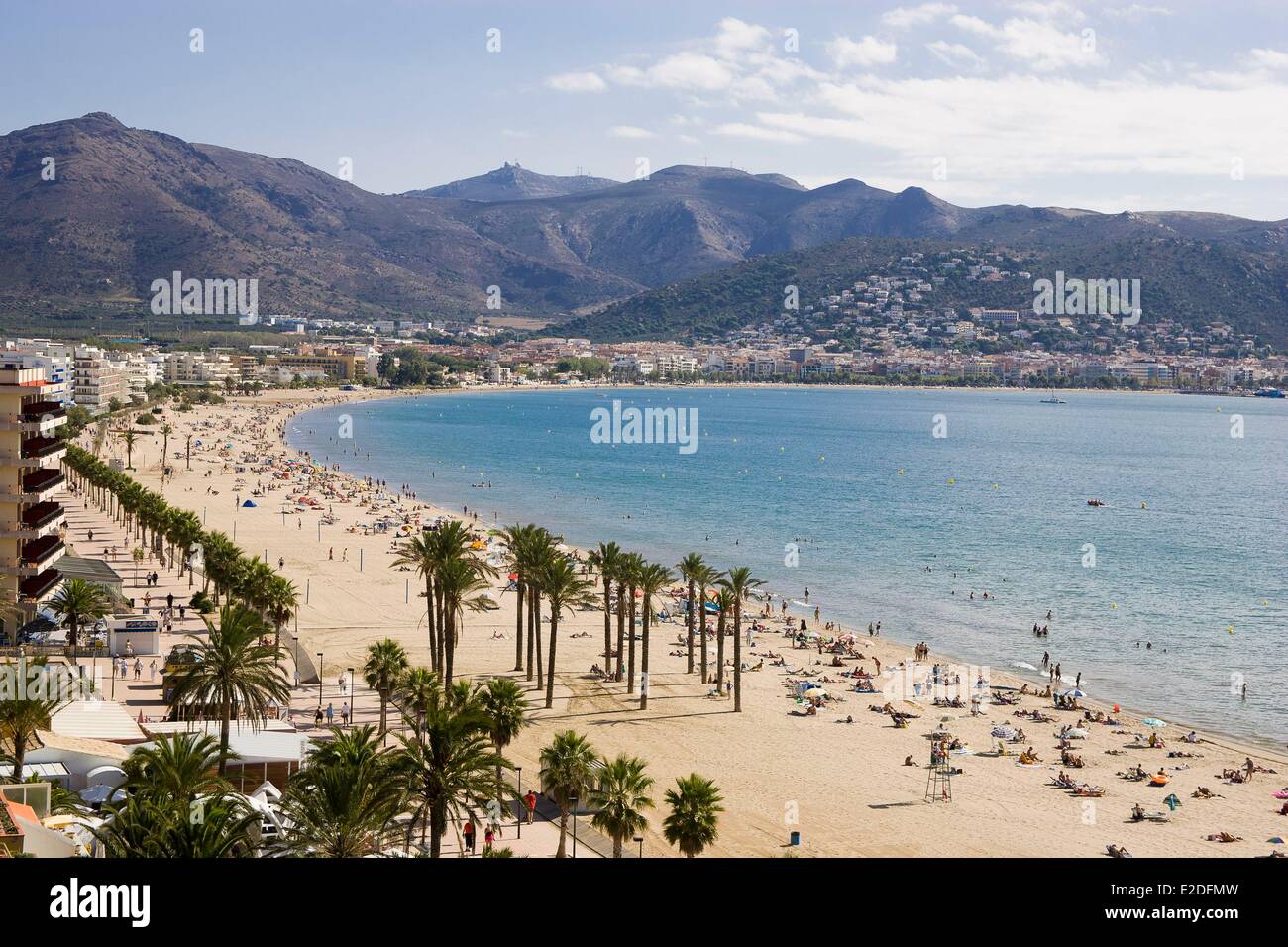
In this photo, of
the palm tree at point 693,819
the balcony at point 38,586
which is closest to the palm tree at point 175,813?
the palm tree at point 693,819

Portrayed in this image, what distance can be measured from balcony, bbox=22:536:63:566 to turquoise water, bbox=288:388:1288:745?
87.1 feet

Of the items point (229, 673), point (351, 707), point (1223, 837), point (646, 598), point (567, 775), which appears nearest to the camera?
point (567, 775)

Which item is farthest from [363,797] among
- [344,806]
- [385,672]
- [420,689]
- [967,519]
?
[967,519]

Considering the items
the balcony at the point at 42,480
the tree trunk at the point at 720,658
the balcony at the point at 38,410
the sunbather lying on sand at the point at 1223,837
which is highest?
the balcony at the point at 38,410

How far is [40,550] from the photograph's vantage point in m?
32.6

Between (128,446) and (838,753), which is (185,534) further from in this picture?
(128,446)

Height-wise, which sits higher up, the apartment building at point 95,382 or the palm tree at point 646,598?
the apartment building at point 95,382

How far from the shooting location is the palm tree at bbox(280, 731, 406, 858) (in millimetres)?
13031

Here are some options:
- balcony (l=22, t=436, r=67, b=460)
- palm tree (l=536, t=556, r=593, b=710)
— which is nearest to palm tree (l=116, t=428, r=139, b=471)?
balcony (l=22, t=436, r=67, b=460)

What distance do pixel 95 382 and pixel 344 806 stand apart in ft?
395

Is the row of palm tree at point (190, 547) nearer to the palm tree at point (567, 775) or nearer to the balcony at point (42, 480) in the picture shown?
the balcony at point (42, 480)

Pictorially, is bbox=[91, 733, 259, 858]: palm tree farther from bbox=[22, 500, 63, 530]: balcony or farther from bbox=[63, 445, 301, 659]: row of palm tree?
bbox=[22, 500, 63, 530]: balcony

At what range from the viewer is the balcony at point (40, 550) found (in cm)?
3198
